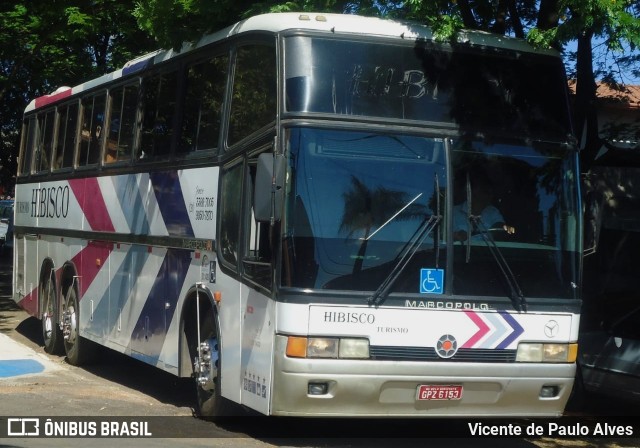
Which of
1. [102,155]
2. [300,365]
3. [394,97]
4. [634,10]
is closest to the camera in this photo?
[300,365]

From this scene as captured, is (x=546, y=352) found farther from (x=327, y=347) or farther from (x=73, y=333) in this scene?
(x=73, y=333)

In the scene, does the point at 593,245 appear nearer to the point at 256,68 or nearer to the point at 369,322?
the point at 369,322

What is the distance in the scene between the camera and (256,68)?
897cm

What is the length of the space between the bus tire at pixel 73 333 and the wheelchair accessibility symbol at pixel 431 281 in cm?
713

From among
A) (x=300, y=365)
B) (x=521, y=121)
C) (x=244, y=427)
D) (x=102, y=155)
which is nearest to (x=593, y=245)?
(x=521, y=121)

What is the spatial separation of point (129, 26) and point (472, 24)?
1185 centimetres

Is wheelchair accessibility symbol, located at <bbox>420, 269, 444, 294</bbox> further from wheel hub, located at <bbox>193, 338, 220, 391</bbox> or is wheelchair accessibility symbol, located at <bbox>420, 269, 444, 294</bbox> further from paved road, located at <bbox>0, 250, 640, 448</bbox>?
wheel hub, located at <bbox>193, 338, 220, 391</bbox>

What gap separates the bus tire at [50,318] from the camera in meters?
14.9

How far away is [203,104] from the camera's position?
1014 cm

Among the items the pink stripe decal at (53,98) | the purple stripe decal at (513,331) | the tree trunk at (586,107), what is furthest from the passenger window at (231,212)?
the pink stripe decal at (53,98)

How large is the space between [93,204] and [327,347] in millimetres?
6314

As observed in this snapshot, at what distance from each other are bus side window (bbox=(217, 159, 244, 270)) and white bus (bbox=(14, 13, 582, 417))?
0.08 ft

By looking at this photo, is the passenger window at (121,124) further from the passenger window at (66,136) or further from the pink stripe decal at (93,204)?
the passenger window at (66,136)

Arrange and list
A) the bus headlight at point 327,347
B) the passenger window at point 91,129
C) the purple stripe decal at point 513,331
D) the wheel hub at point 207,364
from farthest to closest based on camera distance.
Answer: the passenger window at point 91,129 < the wheel hub at point 207,364 < the purple stripe decal at point 513,331 < the bus headlight at point 327,347
